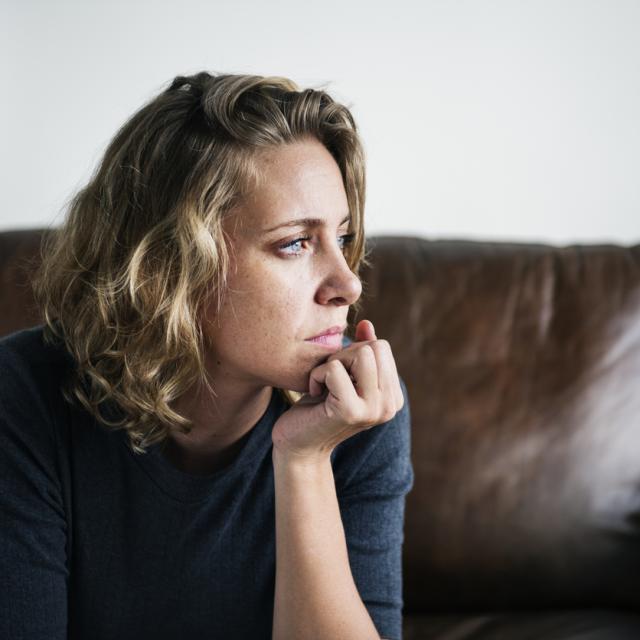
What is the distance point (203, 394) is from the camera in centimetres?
112

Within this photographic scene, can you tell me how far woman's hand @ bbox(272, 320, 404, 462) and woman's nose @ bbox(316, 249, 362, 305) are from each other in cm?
8

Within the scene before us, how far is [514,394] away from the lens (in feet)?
4.66

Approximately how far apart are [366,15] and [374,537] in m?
1.19

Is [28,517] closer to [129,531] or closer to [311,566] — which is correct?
[129,531]

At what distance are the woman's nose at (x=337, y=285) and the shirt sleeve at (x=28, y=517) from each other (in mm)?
438

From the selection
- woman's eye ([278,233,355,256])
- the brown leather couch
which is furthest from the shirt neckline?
the brown leather couch

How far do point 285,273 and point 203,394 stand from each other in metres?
0.26

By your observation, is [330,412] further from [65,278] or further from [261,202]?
[65,278]

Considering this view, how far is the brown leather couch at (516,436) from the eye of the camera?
1.39m

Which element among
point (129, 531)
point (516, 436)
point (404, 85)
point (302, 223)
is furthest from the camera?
point (404, 85)

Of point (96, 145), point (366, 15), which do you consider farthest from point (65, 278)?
point (366, 15)

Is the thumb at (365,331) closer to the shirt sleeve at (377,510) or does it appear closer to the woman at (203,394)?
the woman at (203,394)

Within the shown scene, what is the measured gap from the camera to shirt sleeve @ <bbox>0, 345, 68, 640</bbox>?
97 centimetres

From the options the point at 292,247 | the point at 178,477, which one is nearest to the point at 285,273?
the point at 292,247
